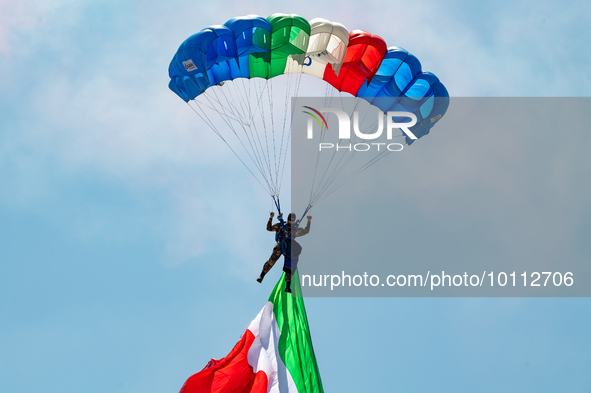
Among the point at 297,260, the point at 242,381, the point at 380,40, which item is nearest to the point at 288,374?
the point at 242,381

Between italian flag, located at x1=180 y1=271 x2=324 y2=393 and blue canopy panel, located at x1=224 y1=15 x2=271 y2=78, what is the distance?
4.54 m

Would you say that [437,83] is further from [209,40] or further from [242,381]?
[242,381]

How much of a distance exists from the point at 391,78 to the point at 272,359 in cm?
612

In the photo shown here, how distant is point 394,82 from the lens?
14039mm

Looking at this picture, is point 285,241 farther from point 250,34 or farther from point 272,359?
point 250,34

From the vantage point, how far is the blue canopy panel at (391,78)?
13680mm

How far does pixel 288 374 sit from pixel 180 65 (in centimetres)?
634

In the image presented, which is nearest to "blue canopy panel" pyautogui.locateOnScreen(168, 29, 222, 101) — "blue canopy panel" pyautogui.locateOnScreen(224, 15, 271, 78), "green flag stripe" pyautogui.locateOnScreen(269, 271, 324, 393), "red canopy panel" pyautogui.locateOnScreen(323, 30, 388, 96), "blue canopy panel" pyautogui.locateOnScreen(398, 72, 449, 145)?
"blue canopy panel" pyautogui.locateOnScreen(224, 15, 271, 78)

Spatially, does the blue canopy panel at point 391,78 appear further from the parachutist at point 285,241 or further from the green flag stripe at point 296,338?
the green flag stripe at point 296,338

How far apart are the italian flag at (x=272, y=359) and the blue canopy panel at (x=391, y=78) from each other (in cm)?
405

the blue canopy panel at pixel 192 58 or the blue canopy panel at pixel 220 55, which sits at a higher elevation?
the blue canopy panel at pixel 220 55

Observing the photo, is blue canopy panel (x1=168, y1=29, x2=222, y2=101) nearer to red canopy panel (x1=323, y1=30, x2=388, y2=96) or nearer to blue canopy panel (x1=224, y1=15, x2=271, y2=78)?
blue canopy panel (x1=224, y1=15, x2=271, y2=78)

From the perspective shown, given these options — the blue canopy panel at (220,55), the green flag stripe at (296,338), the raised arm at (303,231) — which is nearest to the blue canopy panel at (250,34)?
the blue canopy panel at (220,55)

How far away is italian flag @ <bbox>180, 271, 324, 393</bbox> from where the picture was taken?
1331 centimetres
